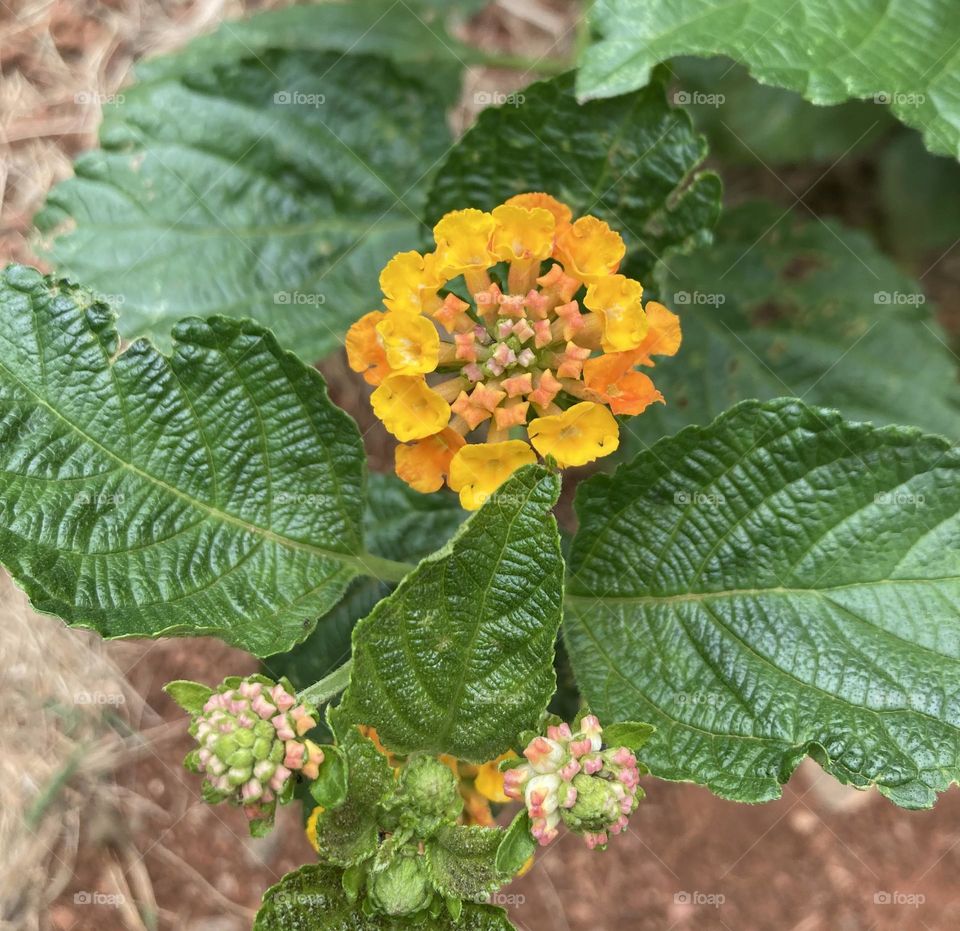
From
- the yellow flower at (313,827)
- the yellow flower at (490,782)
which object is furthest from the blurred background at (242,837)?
the yellow flower at (490,782)

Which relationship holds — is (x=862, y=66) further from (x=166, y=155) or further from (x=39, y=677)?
(x=39, y=677)

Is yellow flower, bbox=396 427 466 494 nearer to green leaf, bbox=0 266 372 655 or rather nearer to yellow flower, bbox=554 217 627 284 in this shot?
green leaf, bbox=0 266 372 655

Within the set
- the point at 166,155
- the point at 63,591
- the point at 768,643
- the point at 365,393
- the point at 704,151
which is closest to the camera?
the point at 63,591

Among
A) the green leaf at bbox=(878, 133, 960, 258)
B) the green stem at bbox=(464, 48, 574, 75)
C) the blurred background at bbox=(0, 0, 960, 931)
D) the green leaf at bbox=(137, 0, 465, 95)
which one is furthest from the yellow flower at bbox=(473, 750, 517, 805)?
the green leaf at bbox=(878, 133, 960, 258)

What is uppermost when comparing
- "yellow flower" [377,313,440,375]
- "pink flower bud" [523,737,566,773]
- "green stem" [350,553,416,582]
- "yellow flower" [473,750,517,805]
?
"yellow flower" [377,313,440,375]

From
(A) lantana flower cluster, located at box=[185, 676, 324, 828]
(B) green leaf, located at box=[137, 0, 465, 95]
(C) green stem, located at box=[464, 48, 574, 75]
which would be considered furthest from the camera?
(C) green stem, located at box=[464, 48, 574, 75]

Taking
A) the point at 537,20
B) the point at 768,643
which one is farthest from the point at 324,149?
the point at 768,643

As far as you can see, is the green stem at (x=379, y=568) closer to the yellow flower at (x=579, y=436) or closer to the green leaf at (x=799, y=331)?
the yellow flower at (x=579, y=436)
